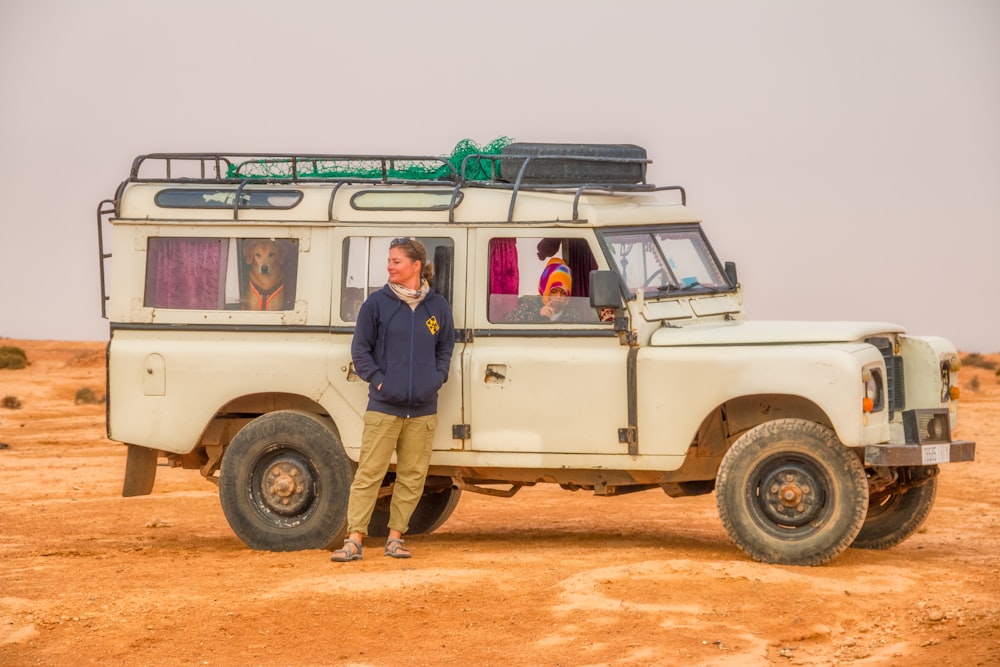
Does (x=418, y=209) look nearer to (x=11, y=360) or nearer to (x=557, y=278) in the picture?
(x=557, y=278)

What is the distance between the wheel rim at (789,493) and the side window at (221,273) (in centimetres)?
345

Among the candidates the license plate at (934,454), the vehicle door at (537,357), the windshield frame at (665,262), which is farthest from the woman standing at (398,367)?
the license plate at (934,454)

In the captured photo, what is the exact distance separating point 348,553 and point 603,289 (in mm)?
2400

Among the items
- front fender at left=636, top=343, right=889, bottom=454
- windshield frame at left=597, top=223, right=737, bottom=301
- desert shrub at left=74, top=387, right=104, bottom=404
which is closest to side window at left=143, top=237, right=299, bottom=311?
windshield frame at left=597, top=223, right=737, bottom=301

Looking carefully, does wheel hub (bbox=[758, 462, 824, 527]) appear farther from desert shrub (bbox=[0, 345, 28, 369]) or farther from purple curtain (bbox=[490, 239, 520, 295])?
desert shrub (bbox=[0, 345, 28, 369])

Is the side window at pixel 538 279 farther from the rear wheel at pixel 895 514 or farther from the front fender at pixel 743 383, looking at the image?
the rear wheel at pixel 895 514

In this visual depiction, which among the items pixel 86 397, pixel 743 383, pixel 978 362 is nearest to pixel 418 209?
pixel 743 383

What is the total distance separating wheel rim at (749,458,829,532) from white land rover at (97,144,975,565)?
1 centimetres

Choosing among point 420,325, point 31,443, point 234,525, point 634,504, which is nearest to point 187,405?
point 234,525

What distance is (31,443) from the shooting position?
76.2 feet

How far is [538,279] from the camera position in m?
11.3

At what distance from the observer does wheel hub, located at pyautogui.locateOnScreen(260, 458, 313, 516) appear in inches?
458

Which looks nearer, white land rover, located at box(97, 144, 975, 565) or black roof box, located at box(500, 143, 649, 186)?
white land rover, located at box(97, 144, 975, 565)

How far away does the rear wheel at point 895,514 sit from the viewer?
37.9 ft
